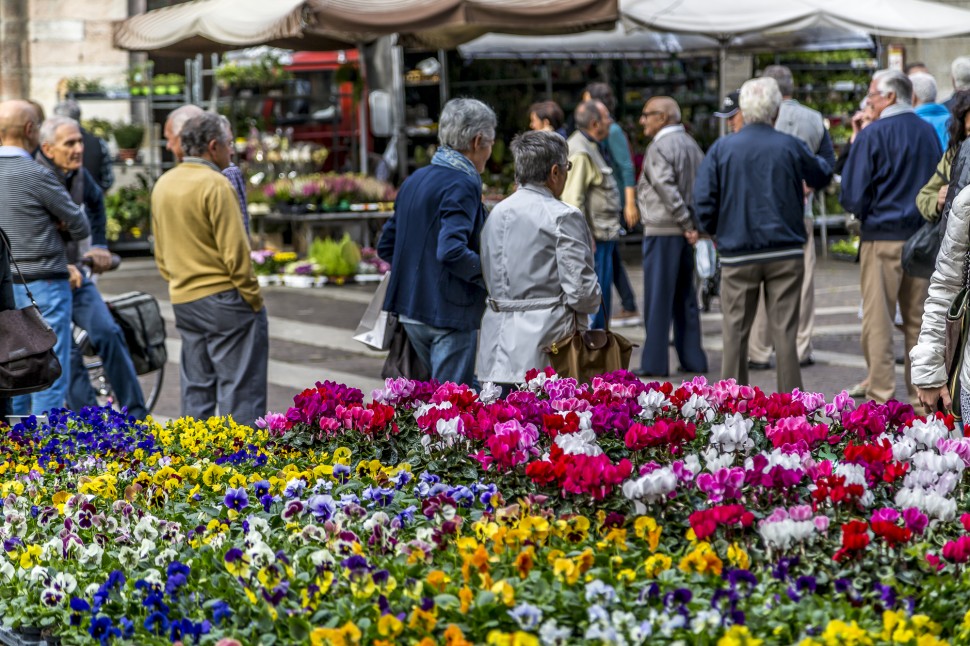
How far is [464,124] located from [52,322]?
251 cm

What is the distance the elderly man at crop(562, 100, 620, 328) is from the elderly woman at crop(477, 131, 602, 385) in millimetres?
3721

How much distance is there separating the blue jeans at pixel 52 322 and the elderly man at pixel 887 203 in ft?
14.2

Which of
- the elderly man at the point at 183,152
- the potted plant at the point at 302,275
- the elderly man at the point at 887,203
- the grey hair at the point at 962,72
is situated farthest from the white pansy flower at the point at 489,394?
the potted plant at the point at 302,275

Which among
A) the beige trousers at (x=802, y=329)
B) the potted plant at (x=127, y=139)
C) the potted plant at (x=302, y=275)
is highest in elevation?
the potted plant at (x=127, y=139)

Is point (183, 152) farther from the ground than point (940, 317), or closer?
farther from the ground

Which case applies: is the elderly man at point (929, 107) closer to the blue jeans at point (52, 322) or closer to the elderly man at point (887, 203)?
the elderly man at point (887, 203)

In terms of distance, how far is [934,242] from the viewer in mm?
7059

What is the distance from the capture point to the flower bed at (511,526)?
3189 mm

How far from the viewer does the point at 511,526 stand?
3.79 metres

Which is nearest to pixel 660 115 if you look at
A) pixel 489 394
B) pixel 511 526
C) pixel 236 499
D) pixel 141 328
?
pixel 141 328

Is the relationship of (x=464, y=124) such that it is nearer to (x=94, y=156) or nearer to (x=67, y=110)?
(x=67, y=110)

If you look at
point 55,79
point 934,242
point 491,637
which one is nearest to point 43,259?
point 934,242

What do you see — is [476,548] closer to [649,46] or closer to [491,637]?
[491,637]

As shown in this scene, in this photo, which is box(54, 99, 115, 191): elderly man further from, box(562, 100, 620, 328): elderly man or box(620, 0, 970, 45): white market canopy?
box(620, 0, 970, 45): white market canopy
